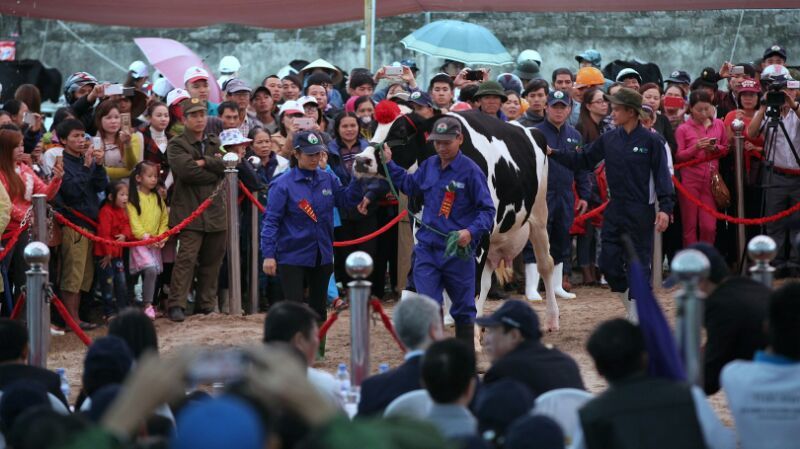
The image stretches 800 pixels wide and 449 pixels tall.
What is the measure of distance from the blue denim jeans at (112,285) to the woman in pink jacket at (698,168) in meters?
5.81

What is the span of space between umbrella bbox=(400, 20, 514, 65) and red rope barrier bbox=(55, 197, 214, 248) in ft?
16.6

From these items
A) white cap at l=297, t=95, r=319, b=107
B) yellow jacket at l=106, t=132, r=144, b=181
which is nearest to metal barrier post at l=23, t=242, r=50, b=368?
yellow jacket at l=106, t=132, r=144, b=181

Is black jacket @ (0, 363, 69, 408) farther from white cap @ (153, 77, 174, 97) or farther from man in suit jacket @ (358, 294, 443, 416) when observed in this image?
white cap @ (153, 77, 174, 97)

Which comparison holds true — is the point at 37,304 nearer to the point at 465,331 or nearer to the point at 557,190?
the point at 465,331

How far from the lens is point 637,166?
1152 centimetres

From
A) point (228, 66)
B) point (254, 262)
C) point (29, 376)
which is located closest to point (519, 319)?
point (29, 376)

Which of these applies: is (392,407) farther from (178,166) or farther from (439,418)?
(178,166)

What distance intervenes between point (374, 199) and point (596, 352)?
26.1 ft

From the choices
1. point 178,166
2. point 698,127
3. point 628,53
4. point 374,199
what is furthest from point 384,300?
point 628,53

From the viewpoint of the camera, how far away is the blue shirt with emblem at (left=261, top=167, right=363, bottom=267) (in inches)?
441

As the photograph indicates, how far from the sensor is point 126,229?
12719 mm

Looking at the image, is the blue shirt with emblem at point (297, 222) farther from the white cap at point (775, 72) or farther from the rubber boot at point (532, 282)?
the white cap at point (775, 72)

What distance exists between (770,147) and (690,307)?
8944 millimetres

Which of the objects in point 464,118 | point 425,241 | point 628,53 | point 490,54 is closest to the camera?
point 425,241
